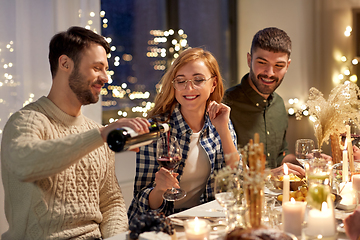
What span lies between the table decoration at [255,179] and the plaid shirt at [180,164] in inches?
28.6

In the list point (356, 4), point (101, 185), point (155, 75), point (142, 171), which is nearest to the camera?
point (101, 185)

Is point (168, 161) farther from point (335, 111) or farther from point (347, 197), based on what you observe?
point (335, 111)

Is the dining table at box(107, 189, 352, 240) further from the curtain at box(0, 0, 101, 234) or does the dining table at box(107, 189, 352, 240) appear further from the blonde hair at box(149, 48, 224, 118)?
the curtain at box(0, 0, 101, 234)

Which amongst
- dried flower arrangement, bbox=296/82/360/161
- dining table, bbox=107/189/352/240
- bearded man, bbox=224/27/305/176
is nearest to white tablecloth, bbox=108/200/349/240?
dining table, bbox=107/189/352/240

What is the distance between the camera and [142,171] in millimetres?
1925

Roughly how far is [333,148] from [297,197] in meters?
0.82

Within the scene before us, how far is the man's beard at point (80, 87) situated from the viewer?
163 centimetres

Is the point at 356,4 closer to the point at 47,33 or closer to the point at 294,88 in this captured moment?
the point at 294,88

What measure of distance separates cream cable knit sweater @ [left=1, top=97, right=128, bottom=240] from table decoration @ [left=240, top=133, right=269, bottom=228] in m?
0.57

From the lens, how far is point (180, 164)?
6.51ft

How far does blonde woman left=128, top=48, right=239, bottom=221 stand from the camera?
193 cm

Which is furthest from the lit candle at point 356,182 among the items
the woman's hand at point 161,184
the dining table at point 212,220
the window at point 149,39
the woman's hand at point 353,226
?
the window at point 149,39

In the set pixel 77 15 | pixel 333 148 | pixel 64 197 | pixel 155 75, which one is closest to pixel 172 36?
pixel 155 75

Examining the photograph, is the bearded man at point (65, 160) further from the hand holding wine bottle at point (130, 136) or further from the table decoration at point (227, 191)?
the table decoration at point (227, 191)
